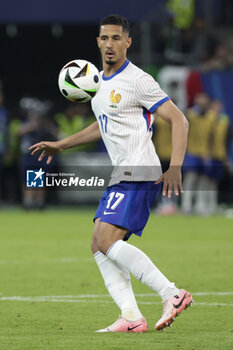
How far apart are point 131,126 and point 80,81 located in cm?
55

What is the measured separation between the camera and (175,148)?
636cm

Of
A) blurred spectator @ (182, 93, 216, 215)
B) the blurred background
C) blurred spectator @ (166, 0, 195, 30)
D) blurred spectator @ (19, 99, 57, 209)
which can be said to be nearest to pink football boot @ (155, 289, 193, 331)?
blurred spectator @ (182, 93, 216, 215)

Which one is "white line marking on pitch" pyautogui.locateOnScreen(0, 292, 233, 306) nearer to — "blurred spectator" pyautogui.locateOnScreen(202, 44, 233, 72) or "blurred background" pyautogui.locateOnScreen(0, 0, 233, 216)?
"blurred background" pyautogui.locateOnScreen(0, 0, 233, 216)

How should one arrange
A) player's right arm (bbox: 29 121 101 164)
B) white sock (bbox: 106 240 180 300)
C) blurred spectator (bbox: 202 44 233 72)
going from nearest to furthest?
1. white sock (bbox: 106 240 180 300)
2. player's right arm (bbox: 29 121 101 164)
3. blurred spectator (bbox: 202 44 233 72)

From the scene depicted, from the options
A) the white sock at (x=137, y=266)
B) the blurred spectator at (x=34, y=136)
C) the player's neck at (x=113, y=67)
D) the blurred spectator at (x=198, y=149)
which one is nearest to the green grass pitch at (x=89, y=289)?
the white sock at (x=137, y=266)

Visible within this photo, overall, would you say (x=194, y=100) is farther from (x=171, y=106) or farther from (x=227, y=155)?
(x=171, y=106)

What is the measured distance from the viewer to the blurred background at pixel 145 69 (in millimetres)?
20281

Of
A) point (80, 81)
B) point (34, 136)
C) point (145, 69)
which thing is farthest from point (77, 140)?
point (145, 69)

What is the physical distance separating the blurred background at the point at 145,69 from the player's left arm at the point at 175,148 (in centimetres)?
1338

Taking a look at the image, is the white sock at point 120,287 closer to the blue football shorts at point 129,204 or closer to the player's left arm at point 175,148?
the blue football shorts at point 129,204

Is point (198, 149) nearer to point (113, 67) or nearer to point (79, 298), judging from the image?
point (79, 298)

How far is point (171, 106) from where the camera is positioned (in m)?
6.53

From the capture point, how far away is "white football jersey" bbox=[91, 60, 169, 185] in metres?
6.65

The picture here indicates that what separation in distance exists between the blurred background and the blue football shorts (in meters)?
13.3
